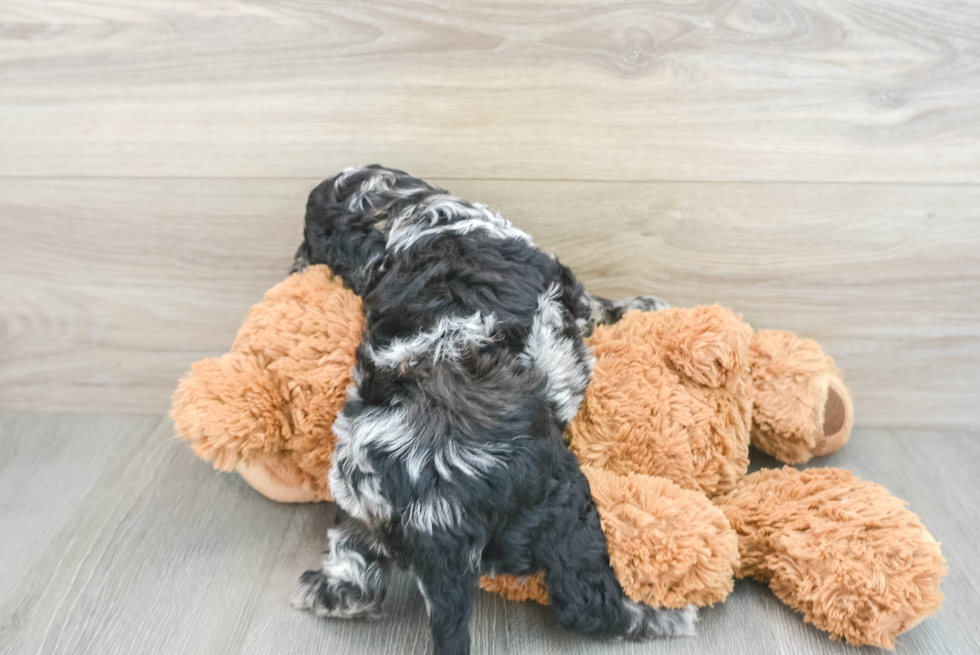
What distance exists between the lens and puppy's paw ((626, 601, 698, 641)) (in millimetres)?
823

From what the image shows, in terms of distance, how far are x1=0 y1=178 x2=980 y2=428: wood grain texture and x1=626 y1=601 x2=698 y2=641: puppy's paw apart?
53 centimetres

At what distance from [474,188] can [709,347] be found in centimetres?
46

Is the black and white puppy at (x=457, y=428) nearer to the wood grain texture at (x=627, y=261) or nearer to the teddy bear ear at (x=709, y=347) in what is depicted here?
the teddy bear ear at (x=709, y=347)

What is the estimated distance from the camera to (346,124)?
109 centimetres

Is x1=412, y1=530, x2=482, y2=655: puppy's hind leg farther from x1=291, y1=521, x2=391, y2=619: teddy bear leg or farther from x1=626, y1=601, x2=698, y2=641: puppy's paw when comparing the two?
x1=626, y1=601, x2=698, y2=641: puppy's paw

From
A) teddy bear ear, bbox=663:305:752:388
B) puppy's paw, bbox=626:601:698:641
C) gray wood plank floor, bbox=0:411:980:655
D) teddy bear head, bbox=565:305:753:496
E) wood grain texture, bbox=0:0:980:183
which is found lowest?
gray wood plank floor, bbox=0:411:980:655

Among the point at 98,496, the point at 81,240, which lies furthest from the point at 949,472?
the point at 81,240

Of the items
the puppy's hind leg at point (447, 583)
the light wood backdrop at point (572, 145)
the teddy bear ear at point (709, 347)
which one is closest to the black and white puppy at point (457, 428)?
the puppy's hind leg at point (447, 583)

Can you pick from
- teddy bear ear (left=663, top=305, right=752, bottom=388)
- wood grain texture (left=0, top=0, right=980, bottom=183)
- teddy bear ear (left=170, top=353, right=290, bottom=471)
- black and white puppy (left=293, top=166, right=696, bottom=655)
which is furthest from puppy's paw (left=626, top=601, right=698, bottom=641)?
wood grain texture (left=0, top=0, right=980, bottom=183)

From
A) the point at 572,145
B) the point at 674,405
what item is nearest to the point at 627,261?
the point at 572,145

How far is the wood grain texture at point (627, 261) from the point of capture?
1.11 metres

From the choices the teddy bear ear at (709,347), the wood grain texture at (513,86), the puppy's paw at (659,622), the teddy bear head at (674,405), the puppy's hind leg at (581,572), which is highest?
the wood grain texture at (513,86)

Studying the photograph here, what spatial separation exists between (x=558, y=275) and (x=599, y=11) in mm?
419

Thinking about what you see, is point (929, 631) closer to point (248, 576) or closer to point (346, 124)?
point (248, 576)
